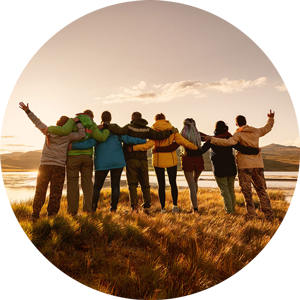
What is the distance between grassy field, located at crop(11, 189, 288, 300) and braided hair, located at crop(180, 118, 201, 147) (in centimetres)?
231

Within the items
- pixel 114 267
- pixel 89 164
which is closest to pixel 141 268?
pixel 114 267

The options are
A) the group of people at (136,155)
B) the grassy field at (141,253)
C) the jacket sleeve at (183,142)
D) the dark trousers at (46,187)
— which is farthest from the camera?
the jacket sleeve at (183,142)

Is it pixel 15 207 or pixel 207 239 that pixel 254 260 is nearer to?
pixel 207 239

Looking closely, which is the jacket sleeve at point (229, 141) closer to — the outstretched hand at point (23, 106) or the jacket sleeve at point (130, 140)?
the jacket sleeve at point (130, 140)

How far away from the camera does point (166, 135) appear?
5.95 metres

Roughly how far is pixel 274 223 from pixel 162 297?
12.9 ft

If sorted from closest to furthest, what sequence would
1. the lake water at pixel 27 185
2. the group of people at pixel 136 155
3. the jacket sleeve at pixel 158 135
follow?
1. the group of people at pixel 136 155
2. the jacket sleeve at pixel 158 135
3. the lake water at pixel 27 185

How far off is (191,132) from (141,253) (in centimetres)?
364

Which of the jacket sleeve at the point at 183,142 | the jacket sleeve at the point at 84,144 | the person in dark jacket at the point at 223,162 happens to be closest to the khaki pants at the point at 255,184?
the person in dark jacket at the point at 223,162

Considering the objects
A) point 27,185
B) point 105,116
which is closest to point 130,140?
point 105,116

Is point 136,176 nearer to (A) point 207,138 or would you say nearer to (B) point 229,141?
(A) point 207,138

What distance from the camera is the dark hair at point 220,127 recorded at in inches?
245

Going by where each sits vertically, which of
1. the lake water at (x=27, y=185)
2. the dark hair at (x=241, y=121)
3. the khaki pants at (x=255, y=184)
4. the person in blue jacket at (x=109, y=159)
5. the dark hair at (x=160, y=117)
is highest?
the dark hair at (x=160, y=117)

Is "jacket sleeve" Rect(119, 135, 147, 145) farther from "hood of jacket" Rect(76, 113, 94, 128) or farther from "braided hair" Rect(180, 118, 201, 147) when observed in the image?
"braided hair" Rect(180, 118, 201, 147)
